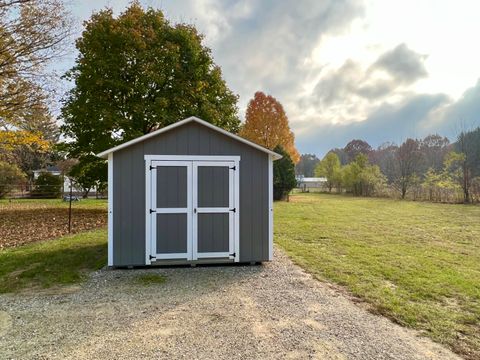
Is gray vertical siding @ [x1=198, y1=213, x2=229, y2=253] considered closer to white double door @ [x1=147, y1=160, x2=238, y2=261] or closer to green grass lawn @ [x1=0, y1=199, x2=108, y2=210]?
white double door @ [x1=147, y1=160, x2=238, y2=261]

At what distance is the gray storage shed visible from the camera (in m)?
5.98

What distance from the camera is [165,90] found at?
1370 cm

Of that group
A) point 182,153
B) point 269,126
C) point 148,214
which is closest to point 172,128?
point 182,153

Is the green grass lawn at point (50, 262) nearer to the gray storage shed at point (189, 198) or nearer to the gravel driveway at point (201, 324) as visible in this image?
the gravel driveway at point (201, 324)

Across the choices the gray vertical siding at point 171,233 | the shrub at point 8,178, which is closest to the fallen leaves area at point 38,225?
the gray vertical siding at point 171,233

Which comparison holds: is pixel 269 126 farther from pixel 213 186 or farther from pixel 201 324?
pixel 201 324

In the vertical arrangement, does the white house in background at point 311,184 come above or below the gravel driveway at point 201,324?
above

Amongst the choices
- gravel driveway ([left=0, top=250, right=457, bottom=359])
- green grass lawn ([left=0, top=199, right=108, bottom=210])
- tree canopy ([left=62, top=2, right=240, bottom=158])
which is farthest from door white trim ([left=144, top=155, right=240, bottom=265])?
green grass lawn ([left=0, top=199, right=108, bottom=210])

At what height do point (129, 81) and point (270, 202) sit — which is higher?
point (129, 81)

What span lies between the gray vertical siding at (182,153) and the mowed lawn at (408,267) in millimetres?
1290

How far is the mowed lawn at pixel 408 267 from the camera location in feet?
12.2

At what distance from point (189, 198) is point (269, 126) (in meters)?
23.7

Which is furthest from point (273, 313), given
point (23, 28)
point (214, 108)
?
point (23, 28)

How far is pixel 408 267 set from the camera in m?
6.06
